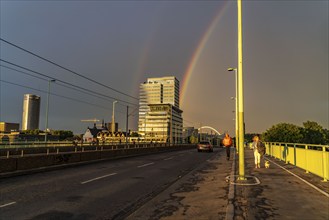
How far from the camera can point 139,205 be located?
24.5ft

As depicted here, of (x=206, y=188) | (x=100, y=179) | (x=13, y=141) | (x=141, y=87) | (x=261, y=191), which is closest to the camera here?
(x=261, y=191)

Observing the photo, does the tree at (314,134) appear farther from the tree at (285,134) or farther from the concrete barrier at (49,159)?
the concrete barrier at (49,159)

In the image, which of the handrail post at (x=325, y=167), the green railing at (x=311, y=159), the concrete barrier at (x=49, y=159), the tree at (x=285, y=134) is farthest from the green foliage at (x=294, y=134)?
the handrail post at (x=325, y=167)

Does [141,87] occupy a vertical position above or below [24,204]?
above

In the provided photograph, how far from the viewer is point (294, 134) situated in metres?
97.2

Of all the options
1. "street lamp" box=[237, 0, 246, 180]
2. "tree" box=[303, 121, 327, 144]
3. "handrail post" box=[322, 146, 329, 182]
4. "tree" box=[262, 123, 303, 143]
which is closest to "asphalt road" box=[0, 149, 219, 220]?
"street lamp" box=[237, 0, 246, 180]

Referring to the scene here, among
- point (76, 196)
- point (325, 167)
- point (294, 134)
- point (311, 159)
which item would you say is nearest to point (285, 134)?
point (294, 134)

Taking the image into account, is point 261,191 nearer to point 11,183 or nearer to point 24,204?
point 24,204

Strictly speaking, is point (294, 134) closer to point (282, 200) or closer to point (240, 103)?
point (240, 103)

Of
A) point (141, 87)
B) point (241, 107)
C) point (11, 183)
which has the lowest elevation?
point (11, 183)

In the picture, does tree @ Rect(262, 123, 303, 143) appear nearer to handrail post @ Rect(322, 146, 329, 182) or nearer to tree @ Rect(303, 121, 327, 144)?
tree @ Rect(303, 121, 327, 144)

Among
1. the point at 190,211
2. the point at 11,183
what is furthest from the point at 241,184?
the point at 11,183

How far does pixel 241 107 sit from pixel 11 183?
9.43 m

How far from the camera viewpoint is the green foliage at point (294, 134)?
3765 inches
